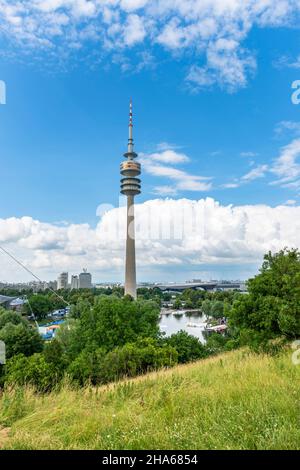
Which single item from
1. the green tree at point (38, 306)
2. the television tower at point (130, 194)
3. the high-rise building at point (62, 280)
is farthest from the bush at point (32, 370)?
the high-rise building at point (62, 280)

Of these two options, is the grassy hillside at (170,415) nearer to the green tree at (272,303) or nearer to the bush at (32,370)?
the green tree at (272,303)

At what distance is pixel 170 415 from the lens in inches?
186

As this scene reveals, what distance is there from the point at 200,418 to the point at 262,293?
798 centimetres

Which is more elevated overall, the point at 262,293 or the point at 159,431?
the point at 262,293

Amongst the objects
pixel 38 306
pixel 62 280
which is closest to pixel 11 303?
pixel 38 306

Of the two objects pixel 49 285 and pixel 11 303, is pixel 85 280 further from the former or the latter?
pixel 11 303

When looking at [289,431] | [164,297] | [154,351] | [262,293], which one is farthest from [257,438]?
[164,297]

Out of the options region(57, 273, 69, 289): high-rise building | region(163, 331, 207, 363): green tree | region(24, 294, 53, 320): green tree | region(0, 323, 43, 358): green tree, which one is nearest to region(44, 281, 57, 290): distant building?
region(57, 273, 69, 289): high-rise building

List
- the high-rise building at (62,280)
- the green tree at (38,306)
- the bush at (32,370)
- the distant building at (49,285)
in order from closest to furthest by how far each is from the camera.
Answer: the bush at (32,370) → the green tree at (38,306) → the distant building at (49,285) → the high-rise building at (62,280)

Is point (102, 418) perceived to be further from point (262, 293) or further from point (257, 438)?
point (262, 293)

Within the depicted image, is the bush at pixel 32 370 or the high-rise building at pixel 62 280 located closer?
the bush at pixel 32 370

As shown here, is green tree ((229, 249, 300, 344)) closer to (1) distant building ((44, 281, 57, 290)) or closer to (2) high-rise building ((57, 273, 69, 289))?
(1) distant building ((44, 281, 57, 290))

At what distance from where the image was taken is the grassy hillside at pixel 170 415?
380 centimetres

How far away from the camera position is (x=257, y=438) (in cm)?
365
